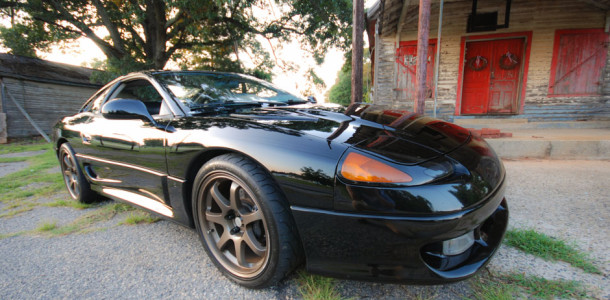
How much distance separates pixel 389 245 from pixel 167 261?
138cm

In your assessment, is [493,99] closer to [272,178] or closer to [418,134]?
[418,134]

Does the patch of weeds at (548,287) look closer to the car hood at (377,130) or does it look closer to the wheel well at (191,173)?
the car hood at (377,130)

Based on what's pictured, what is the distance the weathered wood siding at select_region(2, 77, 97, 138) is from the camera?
9883mm

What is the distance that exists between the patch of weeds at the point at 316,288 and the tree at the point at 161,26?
726 cm

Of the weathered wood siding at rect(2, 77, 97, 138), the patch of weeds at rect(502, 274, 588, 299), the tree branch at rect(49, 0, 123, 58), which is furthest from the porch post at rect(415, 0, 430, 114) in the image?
the weathered wood siding at rect(2, 77, 97, 138)

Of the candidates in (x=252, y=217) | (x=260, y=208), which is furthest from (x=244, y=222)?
(x=260, y=208)

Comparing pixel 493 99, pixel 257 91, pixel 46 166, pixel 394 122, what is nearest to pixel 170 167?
pixel 257 91

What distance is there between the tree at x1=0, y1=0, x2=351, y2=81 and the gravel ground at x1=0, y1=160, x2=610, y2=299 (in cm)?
634

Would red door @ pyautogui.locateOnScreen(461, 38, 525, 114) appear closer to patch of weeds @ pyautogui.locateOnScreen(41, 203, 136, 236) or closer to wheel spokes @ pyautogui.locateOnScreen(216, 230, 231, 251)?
wheel spokes @ pyautogui.locateOnScreen(216, 230, 231, 251)

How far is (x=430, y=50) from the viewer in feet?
23.9

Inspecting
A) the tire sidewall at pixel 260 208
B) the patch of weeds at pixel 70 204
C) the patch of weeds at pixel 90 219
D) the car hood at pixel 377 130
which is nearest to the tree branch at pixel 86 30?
the patch of weeds at pixel 70 204

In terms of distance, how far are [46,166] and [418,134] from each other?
649 centimetres

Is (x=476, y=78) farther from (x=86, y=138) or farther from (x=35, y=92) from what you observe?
(x=35, y=92)

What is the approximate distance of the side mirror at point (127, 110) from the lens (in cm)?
187
